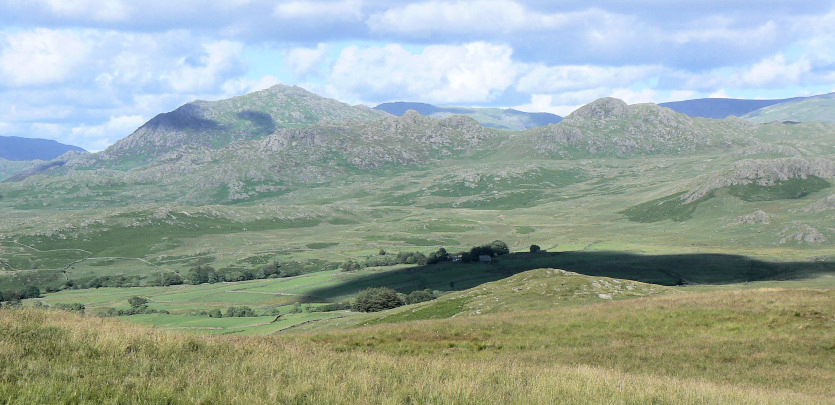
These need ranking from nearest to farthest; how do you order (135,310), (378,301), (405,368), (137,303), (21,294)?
(405,368) → (378,301) → (135,310) → (137,303) → (21,294)

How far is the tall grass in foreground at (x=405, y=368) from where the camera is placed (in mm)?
11906

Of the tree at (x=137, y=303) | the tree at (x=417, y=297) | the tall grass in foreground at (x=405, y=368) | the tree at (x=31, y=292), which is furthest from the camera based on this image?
the tree at (x=31, y=292)

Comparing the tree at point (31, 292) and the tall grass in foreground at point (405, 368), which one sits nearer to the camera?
the tall grass in foreground at point (405, 368)

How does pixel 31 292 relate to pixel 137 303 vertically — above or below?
below

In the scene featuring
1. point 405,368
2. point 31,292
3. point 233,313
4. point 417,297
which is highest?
point 405,368

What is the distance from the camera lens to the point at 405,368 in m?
15.4

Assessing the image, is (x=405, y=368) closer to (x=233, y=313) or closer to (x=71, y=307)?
(x=233, y=313)

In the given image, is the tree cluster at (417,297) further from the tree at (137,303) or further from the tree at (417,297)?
the tree at (137,303)

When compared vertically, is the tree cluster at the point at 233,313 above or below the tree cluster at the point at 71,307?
below

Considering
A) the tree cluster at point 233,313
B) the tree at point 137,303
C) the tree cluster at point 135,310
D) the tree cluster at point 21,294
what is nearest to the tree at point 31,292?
the tree cluster at point 21,294

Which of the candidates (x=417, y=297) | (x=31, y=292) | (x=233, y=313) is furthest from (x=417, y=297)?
(x=31, y=292)

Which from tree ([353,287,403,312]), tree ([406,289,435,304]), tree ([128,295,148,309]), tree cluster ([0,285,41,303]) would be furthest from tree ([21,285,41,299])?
tree ([406,289,435,304])

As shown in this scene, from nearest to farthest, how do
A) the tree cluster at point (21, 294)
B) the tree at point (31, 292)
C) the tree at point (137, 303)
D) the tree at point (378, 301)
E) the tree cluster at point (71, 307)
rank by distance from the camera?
the tree cluster at point (71, 307) < the tree at point (378, 301) < the tree at point (137, 303) < the tree cluster at point (21, 294) < the tree at point (31, 292)

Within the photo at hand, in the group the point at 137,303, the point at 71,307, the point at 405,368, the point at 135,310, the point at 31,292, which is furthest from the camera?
the point at 31,292
